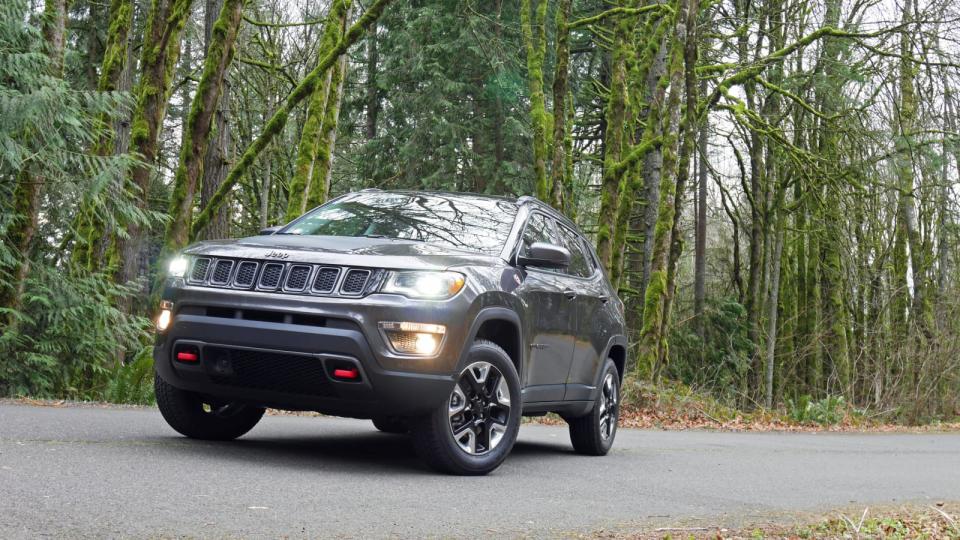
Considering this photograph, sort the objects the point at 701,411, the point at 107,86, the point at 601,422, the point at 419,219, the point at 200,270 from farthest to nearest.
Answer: the point at 701,411 → the point at 107,86 → the point at 601,422 → the point at 419,219 → the point at 200,270

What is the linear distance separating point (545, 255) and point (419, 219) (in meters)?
1.05

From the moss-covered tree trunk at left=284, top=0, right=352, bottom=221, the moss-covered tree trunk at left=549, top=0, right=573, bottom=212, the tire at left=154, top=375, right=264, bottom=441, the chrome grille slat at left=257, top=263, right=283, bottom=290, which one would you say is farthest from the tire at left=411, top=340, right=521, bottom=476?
the moss-covered tree trunk at left=549, top=0, right=573, bottom=212

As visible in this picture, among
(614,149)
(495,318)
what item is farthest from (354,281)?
(614,149)

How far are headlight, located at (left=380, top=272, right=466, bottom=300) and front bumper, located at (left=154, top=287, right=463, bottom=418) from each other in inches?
2.7

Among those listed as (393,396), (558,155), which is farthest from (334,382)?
(558,155)

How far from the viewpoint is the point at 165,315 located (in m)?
6.85

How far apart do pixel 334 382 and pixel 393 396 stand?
364 mm

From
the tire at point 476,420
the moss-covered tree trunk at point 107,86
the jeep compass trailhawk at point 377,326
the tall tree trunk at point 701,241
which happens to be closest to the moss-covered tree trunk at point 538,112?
the moss-covered tree trunk at point 107,86

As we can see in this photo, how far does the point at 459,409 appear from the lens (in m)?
6.80

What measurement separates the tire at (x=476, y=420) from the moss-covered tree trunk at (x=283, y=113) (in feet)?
29.4

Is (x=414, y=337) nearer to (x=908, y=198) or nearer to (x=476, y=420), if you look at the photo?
(x=476, y=420)

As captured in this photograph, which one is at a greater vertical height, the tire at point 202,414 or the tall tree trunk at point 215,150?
the tall tree trunk at point 215,150

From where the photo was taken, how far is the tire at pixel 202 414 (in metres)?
7.23

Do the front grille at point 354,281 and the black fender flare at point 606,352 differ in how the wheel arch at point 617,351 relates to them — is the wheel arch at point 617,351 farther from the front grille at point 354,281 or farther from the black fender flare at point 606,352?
the front grille at point 354,281
